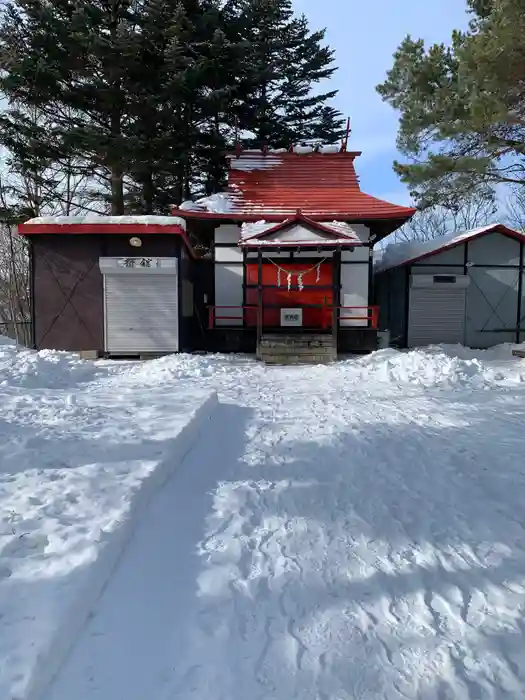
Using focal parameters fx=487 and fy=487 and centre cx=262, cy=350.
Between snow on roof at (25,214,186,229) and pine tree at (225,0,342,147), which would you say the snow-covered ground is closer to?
snow on roof at (25,214,186,229)

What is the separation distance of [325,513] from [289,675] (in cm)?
148

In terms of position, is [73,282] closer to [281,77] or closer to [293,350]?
[293,350]

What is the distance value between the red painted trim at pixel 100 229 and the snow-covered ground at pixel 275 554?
599 cm

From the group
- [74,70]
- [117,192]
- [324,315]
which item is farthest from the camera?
[117,192]

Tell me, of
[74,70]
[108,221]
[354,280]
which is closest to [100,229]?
[108,221]

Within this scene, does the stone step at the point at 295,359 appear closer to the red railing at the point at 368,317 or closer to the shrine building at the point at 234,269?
the shrine building at the point at 234,269

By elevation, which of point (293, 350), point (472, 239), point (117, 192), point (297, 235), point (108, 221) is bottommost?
point (293, 350)

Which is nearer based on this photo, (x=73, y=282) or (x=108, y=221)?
(x=108, y=221)

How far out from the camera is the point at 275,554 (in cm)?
299

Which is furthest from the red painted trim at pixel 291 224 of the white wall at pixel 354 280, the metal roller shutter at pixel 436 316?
the metal roller shutter at pixel 436 316

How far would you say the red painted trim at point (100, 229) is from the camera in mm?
11016

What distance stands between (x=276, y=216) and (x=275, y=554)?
11.4m

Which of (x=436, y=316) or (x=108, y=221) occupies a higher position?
(x=108, y=221)

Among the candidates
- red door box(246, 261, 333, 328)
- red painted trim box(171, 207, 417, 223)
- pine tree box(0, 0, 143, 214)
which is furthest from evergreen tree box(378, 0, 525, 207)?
pine tree box(0, 0, 143, 214)
